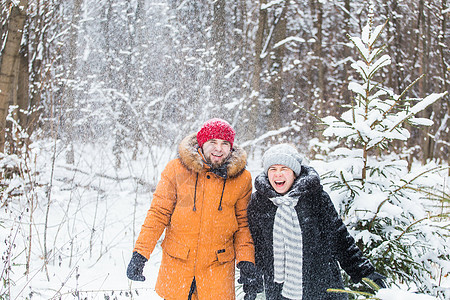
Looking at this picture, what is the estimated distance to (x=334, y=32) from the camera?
13383mm

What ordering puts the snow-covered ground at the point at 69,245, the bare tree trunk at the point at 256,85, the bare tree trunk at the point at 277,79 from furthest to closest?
the bare tree trunk at the point at 277,79
the bare tree trunk at the point at 256,85
the snow-covered ground at the point at 69,245

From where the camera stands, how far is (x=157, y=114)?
999cm

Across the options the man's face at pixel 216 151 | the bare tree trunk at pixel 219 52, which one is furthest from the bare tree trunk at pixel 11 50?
the bare tree trunk at pixel 219 52

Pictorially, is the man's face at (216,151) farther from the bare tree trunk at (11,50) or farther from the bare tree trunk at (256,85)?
the bare tree trunk at (256,85)

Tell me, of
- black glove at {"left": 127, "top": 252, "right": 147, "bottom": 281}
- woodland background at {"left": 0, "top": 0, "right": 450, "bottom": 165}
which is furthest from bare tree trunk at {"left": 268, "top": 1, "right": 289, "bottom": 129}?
black glove at {"left": 127, "top": 252, "right": 147, "bottom": 281}

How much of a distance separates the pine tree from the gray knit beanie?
15.0 inches

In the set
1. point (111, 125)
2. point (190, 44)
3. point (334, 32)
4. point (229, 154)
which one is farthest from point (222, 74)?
point (229, 154)

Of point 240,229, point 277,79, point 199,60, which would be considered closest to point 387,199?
point 240,229

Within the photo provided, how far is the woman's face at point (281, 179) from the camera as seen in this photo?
83.3 inches

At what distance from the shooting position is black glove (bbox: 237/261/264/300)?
209cm

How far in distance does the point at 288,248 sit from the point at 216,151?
32.2 inches

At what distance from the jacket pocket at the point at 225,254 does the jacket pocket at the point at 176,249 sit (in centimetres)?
22

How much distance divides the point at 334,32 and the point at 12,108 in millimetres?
12108

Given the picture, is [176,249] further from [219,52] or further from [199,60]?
[219,52]
